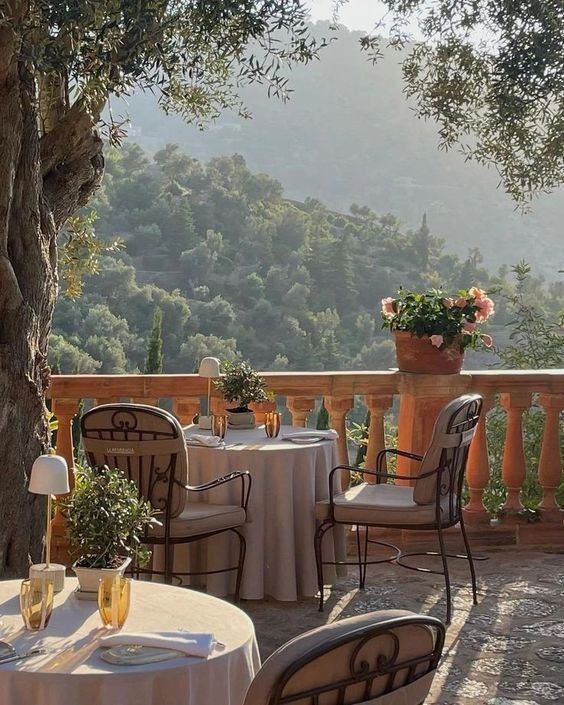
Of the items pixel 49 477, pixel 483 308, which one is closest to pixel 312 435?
pixel 483 308

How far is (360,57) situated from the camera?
116 feet

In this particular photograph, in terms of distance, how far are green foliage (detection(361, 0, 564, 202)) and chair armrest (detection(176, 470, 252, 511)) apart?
239 cm

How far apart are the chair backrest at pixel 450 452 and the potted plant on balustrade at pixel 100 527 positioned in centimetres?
210

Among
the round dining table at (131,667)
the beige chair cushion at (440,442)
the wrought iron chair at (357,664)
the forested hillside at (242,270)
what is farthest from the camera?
the forested hillside at (242,270)

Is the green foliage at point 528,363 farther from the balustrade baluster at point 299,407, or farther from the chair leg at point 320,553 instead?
the chair leg at point 320,553

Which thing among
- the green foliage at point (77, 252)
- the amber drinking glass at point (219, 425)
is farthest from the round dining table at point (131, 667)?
the green foliage at point (77, 252)

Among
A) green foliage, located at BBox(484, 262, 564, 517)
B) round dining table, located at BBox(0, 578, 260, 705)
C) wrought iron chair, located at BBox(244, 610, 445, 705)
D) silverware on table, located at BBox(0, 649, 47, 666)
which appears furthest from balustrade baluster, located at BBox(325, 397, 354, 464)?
wrought iron chair, located at BBox(244, 610, 445, 705)

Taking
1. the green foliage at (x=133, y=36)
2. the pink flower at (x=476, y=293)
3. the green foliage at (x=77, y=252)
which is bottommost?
the pink flower at (x=476, y=293)

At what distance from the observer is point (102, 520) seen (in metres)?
2.64

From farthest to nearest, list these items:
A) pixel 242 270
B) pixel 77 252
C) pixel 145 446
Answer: pixel 242 270
pixel 77 252
pixel 145 446

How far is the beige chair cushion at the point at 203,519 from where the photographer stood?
173 inches

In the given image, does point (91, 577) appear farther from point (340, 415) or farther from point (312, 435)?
point (340, 415)

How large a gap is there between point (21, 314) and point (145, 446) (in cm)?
75

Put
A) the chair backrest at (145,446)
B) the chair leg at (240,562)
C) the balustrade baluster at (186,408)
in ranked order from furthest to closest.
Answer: the balustrade baluster at (186,408) < the chair leg at (240,562) < the chair backrest at (145,446)
